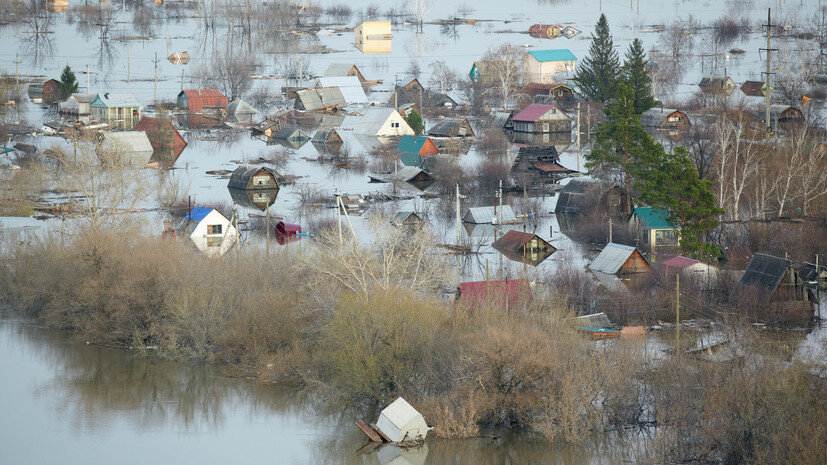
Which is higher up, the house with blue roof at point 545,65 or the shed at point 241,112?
the house with blue roof at point 545,65

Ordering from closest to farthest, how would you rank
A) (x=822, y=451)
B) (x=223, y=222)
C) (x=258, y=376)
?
(x=822, y=451)
(x=258, y=376)
(x=223, y=222)

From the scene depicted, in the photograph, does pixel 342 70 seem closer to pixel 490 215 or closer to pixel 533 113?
pixel 533 113

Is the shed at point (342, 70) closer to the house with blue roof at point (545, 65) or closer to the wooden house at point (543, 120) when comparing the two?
the house with blue roof at point (545, 65)

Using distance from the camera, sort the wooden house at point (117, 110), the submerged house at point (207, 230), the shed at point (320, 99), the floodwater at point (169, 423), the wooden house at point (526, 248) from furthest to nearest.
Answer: the shed at point (320, 99), the wooden house at point (117, 110), the wooden house at point (526, 248), the submerged house at point (207, 230), the floodwater at point (169, 423)

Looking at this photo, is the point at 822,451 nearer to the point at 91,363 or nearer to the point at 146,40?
the point at 91,363

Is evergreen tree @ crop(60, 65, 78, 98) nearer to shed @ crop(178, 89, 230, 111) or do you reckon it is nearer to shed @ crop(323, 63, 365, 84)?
shed @ crop(178, 89, 230, 111)

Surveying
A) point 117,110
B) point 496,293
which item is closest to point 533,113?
point 117,110

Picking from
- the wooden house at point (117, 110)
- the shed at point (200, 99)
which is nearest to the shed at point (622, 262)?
the wooden house at point (117, 110)

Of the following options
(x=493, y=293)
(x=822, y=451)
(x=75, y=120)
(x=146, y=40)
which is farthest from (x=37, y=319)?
(x=146, y=40)
